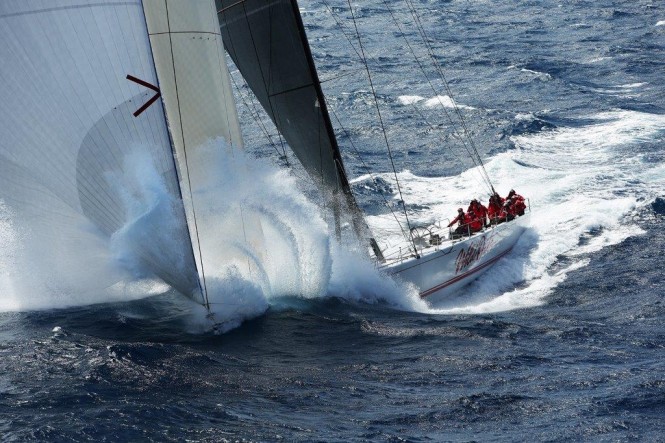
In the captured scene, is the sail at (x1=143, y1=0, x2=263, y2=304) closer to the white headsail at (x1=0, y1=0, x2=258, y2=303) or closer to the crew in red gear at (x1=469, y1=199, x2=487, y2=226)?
the white headsail at (x1=0, y1=0, x2=258, y2=303)

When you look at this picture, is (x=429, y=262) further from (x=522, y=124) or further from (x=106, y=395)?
(x=522, y=124)

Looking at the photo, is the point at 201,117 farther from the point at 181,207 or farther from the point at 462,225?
the point at 462,225

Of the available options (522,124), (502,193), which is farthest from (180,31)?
(522,124)

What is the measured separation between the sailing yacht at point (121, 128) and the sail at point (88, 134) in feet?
0.05

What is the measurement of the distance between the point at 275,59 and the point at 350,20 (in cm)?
3401

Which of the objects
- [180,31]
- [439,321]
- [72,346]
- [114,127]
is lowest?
[439,321]

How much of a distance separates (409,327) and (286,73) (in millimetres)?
5294

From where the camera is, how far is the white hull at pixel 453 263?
19.6 m

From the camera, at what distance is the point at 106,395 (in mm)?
12242

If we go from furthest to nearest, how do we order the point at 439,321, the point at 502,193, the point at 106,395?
1. the point at 502,193
2. the point at 439,321
3. the point at 106,395

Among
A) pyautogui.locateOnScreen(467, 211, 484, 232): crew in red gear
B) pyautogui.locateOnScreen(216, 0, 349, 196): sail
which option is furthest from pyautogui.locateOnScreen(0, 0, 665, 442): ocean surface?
pyautogui.locateOnScreen(467, 211, 484, 232): crew in red gear

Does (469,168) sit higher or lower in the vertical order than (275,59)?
lower

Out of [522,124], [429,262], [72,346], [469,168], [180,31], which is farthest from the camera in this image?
[522,124]

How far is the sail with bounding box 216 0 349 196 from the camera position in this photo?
18156mm
